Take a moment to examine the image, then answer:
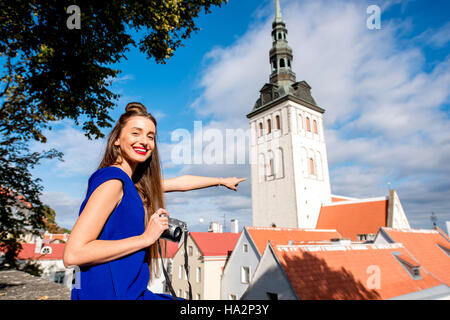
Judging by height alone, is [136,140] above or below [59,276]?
above

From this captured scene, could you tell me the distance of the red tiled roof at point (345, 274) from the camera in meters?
12.1

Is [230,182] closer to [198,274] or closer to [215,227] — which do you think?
[198,274]

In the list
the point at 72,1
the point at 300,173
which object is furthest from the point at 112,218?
the point at 300,173

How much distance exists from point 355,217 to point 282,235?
1474 cm

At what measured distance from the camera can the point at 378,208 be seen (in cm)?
3183

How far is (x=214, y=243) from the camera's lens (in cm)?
2692

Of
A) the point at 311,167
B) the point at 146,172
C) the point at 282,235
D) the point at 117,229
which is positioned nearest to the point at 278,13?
the point at 311,167

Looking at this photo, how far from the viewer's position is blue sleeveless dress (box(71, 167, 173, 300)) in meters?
1.22

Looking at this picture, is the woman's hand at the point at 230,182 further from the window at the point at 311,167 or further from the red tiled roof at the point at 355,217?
the window at the point at 311,167

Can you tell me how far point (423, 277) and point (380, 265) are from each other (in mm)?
3143

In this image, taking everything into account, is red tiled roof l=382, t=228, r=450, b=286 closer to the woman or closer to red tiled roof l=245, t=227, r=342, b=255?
red tiled roof l=245, t=227, r=342, b=255

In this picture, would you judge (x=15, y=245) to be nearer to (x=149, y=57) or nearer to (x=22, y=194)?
(x=22, y=194)

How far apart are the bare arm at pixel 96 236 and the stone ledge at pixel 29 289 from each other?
4.64 metres

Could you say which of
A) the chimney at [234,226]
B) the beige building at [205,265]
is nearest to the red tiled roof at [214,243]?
the beige building at [205,265]
